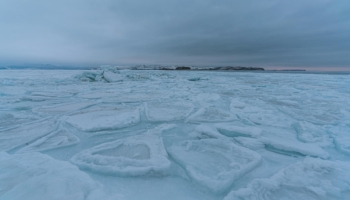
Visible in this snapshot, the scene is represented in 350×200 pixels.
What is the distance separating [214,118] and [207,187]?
87.5 inches

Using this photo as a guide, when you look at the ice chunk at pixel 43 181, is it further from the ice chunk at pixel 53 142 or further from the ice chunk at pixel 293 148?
the ice chunk at pixel 293 148

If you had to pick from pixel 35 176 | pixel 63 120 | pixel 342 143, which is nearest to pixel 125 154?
pixel 35 176

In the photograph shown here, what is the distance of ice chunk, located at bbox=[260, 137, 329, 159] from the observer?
215 centimetres

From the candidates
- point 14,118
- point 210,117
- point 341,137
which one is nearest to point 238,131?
point 210,117

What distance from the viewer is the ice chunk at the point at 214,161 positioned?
1.58m

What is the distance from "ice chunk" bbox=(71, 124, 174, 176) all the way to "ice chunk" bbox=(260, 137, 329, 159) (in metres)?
1.47

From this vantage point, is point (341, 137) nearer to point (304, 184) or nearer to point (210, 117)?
point (304, 184)

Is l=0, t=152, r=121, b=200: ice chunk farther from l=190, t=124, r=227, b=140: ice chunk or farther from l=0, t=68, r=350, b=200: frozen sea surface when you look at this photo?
l=190, t=124, r=227, b=140: ice chunk

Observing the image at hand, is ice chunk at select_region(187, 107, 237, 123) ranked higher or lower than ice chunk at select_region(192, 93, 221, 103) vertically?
lower

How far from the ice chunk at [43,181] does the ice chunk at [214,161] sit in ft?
2.78

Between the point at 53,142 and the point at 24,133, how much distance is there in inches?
28.7

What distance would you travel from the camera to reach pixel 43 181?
1535mm

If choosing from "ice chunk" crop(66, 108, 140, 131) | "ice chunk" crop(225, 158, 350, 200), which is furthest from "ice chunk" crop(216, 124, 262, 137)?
"ice chunk" crop(66, 108, 140, 131)

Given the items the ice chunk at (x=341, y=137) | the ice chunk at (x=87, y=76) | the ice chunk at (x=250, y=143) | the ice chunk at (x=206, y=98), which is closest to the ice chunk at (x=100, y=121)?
the ice chunk at (x=250, y=143)
